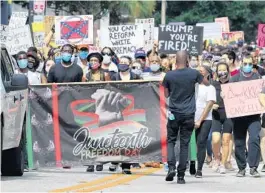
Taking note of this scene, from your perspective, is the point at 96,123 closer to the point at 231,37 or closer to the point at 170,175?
the point at 170,175

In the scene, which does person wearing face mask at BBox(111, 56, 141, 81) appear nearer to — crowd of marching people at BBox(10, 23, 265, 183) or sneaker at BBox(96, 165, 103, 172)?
crowd of marching people at BBox(10, 23, 265, 183)

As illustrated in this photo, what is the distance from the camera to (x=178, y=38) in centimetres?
2403

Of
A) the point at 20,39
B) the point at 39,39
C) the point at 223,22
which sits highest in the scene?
the point at 223,22

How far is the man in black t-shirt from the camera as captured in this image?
14211 millimetres

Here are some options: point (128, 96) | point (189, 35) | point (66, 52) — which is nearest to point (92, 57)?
point (66, 52)

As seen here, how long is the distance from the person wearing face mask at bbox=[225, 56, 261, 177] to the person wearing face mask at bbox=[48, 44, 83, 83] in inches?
102

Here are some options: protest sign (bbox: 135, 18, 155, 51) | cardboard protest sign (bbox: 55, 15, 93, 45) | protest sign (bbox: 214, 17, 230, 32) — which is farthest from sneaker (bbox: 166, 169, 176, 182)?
protest sign (bbox: 214, 17, 230, 32)

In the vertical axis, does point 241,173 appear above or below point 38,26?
below

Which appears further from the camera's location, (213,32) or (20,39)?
(213,32)

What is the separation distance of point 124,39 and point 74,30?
1.26 meters

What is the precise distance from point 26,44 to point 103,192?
39.9ft

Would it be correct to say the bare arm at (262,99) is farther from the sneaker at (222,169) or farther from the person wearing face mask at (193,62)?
the person wearing face mask at (193,62)

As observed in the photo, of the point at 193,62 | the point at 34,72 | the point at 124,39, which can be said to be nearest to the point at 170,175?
the point at 34,72

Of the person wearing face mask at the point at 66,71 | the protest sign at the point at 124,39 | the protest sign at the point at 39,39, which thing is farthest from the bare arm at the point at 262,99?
the protest sign at the point at 39,39
